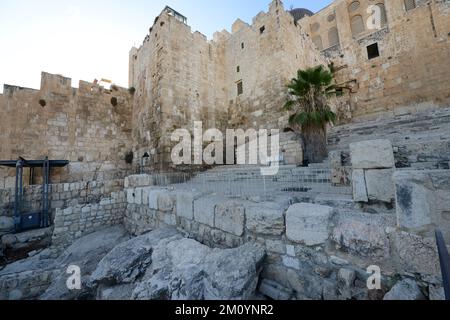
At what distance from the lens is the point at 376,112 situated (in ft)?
39.8

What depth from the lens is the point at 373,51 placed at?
1274 cm

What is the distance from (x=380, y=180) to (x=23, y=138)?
12.8m

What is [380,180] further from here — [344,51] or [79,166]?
[344,51]

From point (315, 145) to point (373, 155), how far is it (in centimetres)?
506

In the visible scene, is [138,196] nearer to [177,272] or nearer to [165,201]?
[165,201]

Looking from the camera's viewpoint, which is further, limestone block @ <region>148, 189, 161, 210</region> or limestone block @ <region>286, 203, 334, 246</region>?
limestone block @ <region>148, 189, 161, 210</region>

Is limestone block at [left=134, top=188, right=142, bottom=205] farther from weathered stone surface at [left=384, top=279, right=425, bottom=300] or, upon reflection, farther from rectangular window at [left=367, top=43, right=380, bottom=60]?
rectangular window at [left=367, top=43, right=380, bottom=60]

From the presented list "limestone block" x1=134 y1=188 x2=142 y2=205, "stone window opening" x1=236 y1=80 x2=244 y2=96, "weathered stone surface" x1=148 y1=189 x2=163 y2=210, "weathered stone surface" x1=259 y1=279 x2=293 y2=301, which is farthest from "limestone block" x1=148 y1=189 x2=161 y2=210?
"stone window opening" x1=236 y1=80 x2=244 y2=96

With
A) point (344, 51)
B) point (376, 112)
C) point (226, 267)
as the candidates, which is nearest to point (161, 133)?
point (226, 267)

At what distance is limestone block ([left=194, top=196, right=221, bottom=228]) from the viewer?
304 cm

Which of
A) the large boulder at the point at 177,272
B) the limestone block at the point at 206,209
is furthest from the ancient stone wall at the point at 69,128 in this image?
the limestone block at the point at 206,209

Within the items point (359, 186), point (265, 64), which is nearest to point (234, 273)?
point (359, 186)

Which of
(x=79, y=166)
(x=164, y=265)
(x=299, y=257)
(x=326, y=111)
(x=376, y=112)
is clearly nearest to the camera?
(x=299, y=257)

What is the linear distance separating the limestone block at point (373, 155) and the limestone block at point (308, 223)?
0.63 meters
